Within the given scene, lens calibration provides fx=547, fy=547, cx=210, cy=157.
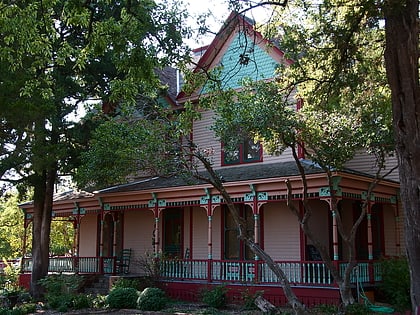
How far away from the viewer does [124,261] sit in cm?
2369

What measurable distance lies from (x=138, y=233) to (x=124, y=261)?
1.34 m

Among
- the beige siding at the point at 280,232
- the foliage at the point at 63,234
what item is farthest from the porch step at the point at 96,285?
the foliage at the point at 63,234

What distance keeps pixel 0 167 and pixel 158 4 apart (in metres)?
8.95

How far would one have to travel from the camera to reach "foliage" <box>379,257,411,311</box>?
15359 mm

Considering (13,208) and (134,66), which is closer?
(134,66)

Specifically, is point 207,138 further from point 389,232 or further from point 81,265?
point 389,232

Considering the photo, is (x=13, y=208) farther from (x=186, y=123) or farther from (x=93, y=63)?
(x=186, y=123)

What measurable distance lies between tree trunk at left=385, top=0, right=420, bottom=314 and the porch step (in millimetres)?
14800

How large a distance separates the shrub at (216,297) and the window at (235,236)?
3015mm

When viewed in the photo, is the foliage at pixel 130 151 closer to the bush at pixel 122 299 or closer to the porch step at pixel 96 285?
the bush at pixel 122 299

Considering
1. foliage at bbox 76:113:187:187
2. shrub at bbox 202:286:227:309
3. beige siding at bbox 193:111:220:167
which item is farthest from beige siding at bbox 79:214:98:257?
shrub at bbox 202:286:227:309

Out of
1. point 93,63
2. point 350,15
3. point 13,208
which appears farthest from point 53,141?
point 13,208

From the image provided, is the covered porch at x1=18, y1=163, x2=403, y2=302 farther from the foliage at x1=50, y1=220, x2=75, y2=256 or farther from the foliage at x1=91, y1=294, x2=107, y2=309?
the foliage at x1=50, y1=220, x2=75, y2=256

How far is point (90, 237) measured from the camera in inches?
1032
